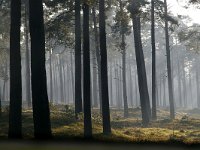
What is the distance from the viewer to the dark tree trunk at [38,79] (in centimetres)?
1477

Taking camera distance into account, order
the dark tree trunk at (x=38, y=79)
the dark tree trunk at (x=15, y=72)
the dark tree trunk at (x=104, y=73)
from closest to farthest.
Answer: the dark tree trunk at (x=38, y=79) < the dark tree trunk at (x=15, y=72) < the dark tree trunk at (x=104, y=73)

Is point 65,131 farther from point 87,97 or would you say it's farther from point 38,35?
point 38,35

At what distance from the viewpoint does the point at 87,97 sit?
17.7 metres

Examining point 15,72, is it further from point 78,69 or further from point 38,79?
point 78,69

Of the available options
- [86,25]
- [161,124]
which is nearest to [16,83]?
[86,25]

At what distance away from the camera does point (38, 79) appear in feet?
48.5

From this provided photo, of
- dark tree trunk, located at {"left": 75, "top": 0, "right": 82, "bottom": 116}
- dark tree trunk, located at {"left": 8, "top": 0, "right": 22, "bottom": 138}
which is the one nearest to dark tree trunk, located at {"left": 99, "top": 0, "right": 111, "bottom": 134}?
dark tree trunk, located at {"left": 8, "top": 0, "right": 22, "bottom": 138}

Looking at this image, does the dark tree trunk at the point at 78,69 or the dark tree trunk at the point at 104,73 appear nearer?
the dark tree trunk at the point at 104,73

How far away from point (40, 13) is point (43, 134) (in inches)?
189

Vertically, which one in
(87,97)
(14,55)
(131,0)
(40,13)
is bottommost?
(87,97)

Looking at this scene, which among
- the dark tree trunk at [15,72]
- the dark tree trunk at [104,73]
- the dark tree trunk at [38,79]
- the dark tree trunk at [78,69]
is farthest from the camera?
the dark tree trunk at [78,69]

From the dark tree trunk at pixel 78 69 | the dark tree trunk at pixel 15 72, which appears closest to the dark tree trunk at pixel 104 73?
the dark tree trunk at pixel 15 72

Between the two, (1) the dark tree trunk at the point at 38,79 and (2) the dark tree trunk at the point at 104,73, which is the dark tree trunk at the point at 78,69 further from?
(1) the dark tree trunk at the point at 38,79

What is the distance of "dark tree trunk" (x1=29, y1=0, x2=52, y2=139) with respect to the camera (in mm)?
14766
